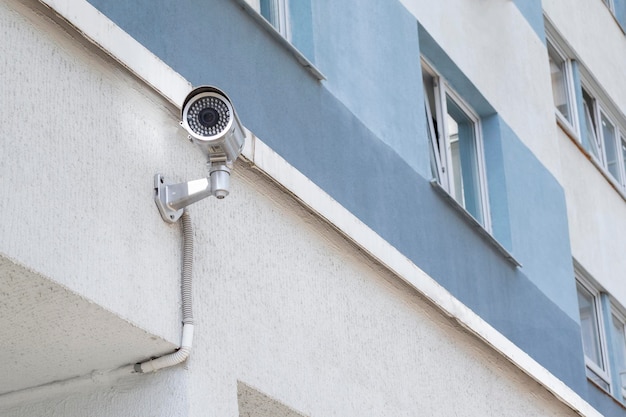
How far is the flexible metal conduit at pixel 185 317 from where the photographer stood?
5.89m

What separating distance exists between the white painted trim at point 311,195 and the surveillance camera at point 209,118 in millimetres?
364

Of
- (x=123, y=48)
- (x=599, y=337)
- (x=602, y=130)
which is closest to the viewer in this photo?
(x=123, y=48)

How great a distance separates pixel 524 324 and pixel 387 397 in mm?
3354

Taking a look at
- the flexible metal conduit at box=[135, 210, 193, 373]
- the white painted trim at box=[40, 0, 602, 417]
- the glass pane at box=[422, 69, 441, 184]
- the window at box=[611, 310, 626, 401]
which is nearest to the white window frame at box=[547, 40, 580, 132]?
the window at box=[611, 310, 626, 401]

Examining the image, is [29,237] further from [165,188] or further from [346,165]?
[346,165]

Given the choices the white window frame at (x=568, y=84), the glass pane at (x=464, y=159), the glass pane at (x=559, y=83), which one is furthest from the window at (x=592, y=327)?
the glass pane at (x=464, y=159)

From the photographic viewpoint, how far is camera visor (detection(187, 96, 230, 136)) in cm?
582

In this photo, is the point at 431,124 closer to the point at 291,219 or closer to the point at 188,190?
the point at 291,219

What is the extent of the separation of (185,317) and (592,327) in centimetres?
917

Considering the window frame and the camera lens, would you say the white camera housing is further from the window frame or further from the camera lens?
the window frame

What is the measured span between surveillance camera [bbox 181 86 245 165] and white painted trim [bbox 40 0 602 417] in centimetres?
36

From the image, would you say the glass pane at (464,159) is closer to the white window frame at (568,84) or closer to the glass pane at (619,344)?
the white window frame at (568,84)

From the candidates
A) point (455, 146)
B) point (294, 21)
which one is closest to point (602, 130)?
point (455, 146)

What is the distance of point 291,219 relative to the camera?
704cm
